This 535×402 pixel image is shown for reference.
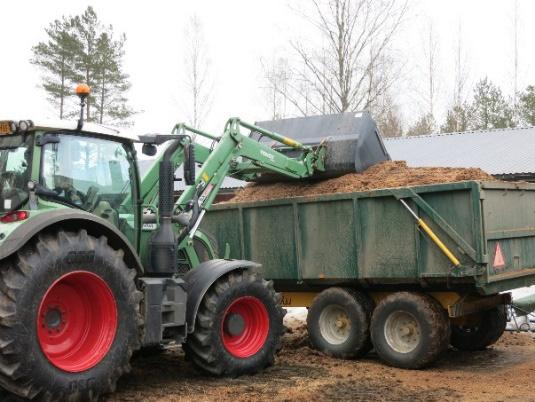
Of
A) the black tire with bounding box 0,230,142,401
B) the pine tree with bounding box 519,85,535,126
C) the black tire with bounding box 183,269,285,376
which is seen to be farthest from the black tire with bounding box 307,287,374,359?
the pine tree with bounding box 519,85,535,126

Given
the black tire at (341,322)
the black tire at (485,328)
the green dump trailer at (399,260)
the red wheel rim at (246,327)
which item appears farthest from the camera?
the black tire at (485,328)

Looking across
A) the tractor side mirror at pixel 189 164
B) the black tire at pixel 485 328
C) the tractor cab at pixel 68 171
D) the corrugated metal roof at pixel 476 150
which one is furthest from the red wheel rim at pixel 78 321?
the corrugated metal roof at pixel 476 150

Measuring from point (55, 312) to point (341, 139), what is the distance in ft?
15.9

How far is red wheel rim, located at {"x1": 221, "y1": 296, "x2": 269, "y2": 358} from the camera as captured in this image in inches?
267

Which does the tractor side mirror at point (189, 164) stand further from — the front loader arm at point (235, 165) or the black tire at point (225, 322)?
the black tire at point (225, 322)

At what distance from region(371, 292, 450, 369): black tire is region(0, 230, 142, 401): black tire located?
10.7ft

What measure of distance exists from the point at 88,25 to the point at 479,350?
27.9 meters

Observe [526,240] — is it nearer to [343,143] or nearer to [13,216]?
[343,143]

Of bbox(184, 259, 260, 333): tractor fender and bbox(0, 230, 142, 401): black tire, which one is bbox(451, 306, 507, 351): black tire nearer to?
bbox(184, 259, 260, 333): tractor fender

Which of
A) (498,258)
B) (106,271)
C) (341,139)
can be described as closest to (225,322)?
(106,271)

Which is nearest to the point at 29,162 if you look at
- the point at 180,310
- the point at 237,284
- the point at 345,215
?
the point at 180,310

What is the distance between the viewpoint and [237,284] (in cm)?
675

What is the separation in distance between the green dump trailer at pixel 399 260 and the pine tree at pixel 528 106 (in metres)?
29.6

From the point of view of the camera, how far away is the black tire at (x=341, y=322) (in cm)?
804
